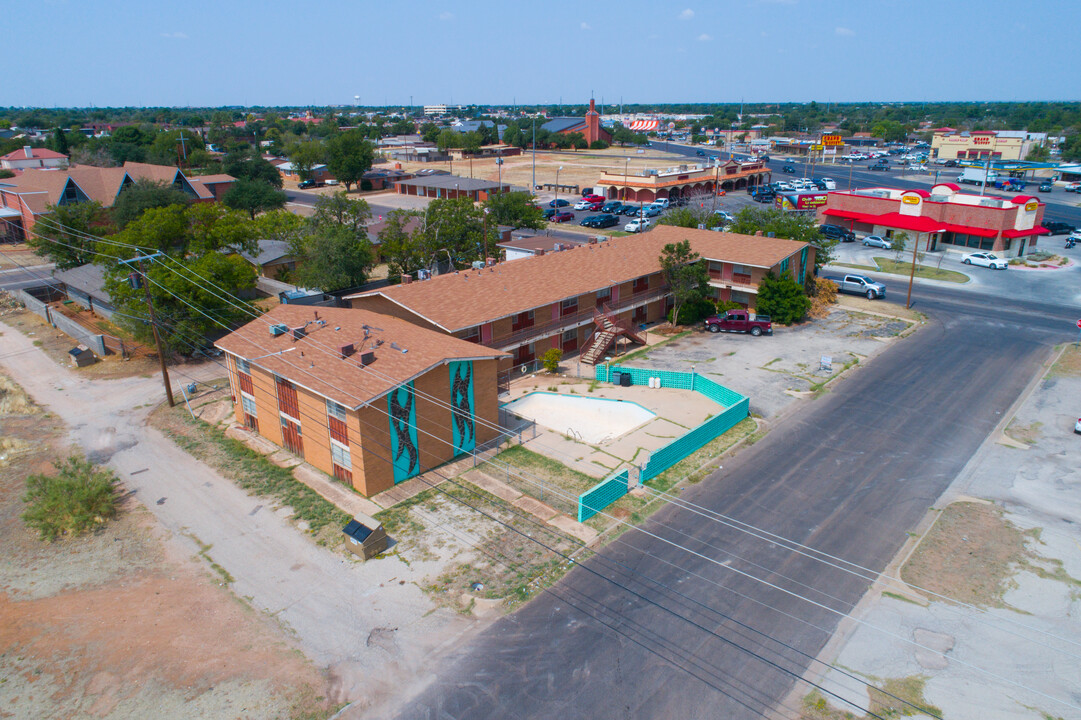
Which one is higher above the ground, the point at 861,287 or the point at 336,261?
the point at 336,261

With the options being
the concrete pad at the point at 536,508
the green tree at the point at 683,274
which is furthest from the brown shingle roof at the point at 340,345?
the green tree at the point at 683,274

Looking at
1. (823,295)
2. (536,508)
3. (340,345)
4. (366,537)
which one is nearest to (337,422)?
(340,345)

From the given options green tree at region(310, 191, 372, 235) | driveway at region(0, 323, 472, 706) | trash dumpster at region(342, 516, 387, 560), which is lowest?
driveway at region(0, 323, 472, 706)

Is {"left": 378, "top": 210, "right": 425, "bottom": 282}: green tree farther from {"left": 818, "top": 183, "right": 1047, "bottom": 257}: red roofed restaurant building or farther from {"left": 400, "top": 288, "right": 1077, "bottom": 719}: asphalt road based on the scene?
{"left": 818, "top": 183, "right": 1047, "bottom": 257}: red roofed restaurant building

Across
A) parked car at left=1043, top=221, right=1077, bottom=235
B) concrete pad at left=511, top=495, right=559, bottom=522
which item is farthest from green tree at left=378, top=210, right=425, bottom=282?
parked car at left=1043, top=221, right=1077, bottom=235

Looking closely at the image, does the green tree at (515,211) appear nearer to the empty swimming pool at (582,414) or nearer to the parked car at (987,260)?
the empty swimming pool at (582,414)

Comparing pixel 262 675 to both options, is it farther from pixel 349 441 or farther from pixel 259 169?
pixel 259 169

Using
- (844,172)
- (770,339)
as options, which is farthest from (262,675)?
(844,172)

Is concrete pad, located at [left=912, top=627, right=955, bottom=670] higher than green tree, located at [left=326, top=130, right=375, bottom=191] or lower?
lower

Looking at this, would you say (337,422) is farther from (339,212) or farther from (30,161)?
(30,161)
